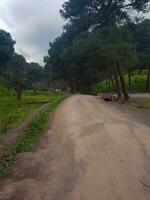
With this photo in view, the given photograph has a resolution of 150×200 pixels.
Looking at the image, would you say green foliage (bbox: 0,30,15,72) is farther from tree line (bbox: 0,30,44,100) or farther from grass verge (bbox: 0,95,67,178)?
grass verge (bbox: 0,95,67,178)

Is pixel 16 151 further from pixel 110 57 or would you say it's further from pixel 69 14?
pixel 69 14

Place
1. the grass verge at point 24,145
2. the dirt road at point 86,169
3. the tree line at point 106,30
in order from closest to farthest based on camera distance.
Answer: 1. the dirt road at point 86,169
2. the grass verge at point 24,145
3. the tree line at point 106,30

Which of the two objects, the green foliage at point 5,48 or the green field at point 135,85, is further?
the green foliage at point 5,48

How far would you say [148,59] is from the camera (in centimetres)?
7094

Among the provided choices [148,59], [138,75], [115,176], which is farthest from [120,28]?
[138,75]

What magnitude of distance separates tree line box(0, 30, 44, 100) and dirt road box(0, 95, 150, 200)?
44.5m

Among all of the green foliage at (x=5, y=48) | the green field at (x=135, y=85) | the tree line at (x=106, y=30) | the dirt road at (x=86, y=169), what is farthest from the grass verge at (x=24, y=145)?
A: the green foliage at (x=5, y=48)

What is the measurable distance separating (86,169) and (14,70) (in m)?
56.3

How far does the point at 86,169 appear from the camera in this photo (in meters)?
10.3

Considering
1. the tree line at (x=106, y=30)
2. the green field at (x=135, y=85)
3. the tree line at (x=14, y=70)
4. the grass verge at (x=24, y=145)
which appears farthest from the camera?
the green field at (x=135, y=85)

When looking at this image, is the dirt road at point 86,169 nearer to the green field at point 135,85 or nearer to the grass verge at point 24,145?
the grass verge at point 24,145

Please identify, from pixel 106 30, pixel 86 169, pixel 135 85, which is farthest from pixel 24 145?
pixel 135 85

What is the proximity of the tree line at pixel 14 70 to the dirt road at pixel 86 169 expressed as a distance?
146ft

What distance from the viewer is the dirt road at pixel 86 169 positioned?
8469 mm
